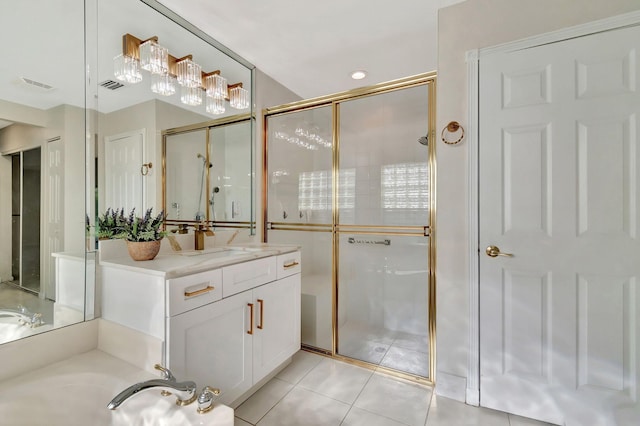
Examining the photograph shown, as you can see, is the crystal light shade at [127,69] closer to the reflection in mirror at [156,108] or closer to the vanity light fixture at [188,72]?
the reflection in mirror at [156,108]

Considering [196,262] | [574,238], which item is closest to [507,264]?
[574,238]

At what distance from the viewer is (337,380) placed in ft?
6.47

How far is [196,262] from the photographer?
147cm

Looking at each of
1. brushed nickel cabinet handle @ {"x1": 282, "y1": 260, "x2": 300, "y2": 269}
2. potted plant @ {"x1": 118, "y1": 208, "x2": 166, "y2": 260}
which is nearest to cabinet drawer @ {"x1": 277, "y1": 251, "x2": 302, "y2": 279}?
brushed nickel cabinet handle @ {"x1": 282, "y1": 260, "x2": 300, "y2": 269}

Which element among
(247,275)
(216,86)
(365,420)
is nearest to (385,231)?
(247,275)

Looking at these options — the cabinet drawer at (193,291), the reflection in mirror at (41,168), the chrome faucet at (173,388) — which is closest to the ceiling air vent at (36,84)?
the reflection in mirror at (41,168)

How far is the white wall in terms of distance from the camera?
5.61 ft

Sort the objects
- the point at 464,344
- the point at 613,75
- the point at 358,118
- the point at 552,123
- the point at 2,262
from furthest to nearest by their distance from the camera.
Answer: the point at 358,118
the point at 464,344
the point at 552,123
the point at 613,75
the point at 2,262

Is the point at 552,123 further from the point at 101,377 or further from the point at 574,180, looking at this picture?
the point at 101,377

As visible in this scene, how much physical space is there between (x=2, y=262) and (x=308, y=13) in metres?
2.07

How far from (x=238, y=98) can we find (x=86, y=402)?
2.14m

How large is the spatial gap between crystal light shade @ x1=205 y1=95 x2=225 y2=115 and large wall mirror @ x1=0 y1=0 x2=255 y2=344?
0.41 metres

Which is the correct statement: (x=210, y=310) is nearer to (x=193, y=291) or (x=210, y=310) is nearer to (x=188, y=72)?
(x=193, y=291)

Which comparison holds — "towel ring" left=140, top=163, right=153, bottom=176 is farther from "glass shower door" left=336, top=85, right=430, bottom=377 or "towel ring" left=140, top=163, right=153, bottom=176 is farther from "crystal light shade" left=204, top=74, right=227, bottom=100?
"glass shower door" left=336, top=85, right=430, bottom=377
